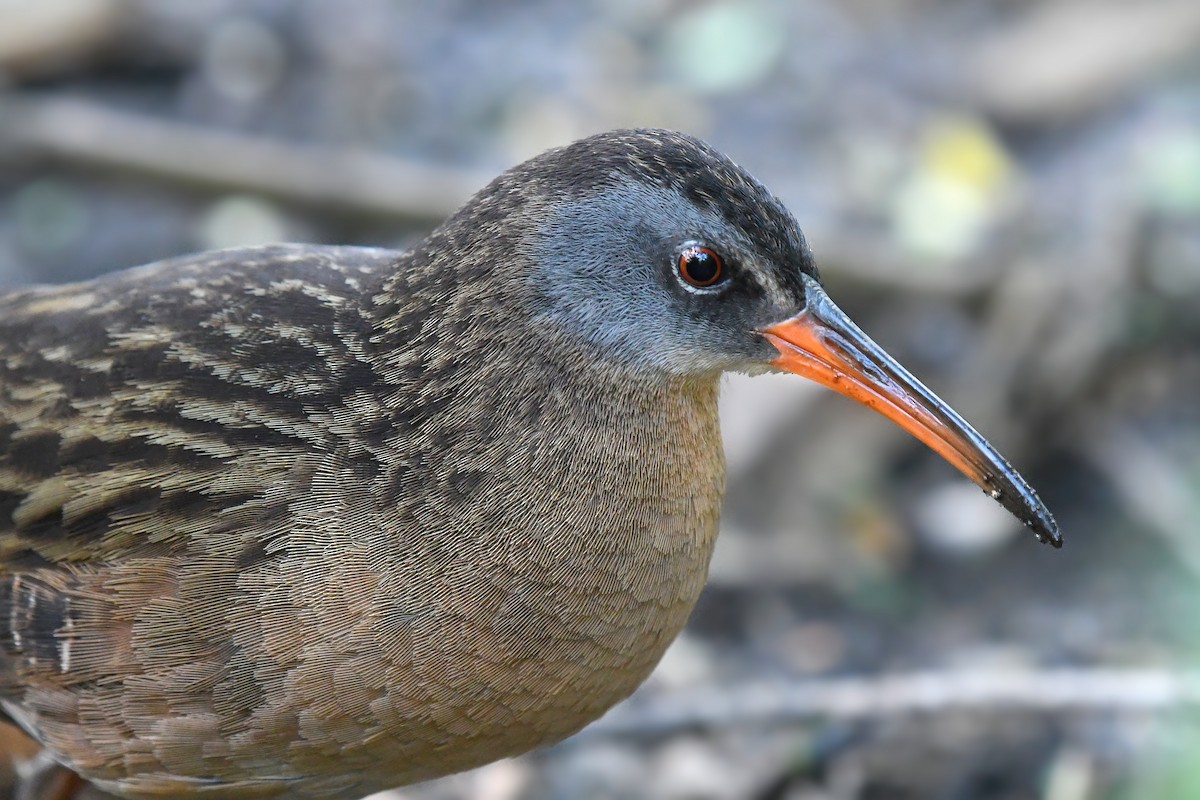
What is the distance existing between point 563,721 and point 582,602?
253 mm

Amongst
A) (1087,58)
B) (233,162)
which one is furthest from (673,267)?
(1087,58)

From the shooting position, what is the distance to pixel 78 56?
645 cm

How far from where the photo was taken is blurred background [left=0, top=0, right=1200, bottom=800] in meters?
3.99

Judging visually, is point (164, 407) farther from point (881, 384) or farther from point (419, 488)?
point (881, 384)

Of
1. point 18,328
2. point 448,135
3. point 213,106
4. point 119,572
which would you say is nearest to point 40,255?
point 213,106

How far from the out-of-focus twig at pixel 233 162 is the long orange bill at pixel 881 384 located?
3051 millimetres

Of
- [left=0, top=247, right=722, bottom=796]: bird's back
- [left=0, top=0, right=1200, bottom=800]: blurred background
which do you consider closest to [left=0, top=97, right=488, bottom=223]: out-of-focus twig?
[left=0, top=0, right=1200, bottom=800]: blurred background

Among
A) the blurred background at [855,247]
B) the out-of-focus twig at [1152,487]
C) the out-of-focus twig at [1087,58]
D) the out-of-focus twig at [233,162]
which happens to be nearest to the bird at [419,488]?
the blurred background at [855,247]

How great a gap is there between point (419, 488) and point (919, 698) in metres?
1.65

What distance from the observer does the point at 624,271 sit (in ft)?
9.44

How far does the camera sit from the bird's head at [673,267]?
9.22 feet

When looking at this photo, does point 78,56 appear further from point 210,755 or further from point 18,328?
point 210,755

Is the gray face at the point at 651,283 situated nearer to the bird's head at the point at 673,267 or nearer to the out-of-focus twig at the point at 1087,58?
the bird's head at the point at 673,267

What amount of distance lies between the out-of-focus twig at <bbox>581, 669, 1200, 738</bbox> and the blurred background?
0.4 inches
